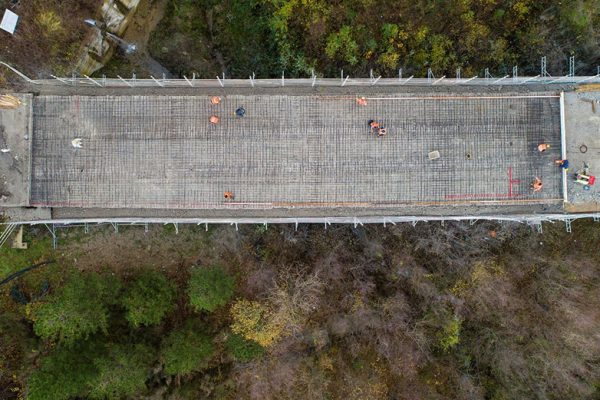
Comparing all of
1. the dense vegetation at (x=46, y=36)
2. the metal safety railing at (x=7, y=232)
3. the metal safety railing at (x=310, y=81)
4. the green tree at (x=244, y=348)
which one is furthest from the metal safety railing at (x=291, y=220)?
the dense vegetation at (x=46, y=36)

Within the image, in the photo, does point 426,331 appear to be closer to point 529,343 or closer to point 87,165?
point 529,343

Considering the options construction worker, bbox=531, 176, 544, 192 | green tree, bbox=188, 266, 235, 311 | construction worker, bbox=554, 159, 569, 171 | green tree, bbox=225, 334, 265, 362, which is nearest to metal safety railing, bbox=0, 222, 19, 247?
green tree, bbox=188, 266, 235, 311

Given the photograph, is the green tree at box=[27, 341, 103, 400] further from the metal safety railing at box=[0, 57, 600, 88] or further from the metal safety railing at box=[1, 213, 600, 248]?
the metal safety railing at box=[0, 57, 600, 88]

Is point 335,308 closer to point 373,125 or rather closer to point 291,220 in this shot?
point 291,220

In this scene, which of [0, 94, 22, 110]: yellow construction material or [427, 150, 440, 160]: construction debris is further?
[427, 150, 440, 160]: construction debris

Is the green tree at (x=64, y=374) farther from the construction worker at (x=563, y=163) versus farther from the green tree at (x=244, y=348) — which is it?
the construction worker at (x=563, y=163)

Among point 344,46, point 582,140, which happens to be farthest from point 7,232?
point 582,140
